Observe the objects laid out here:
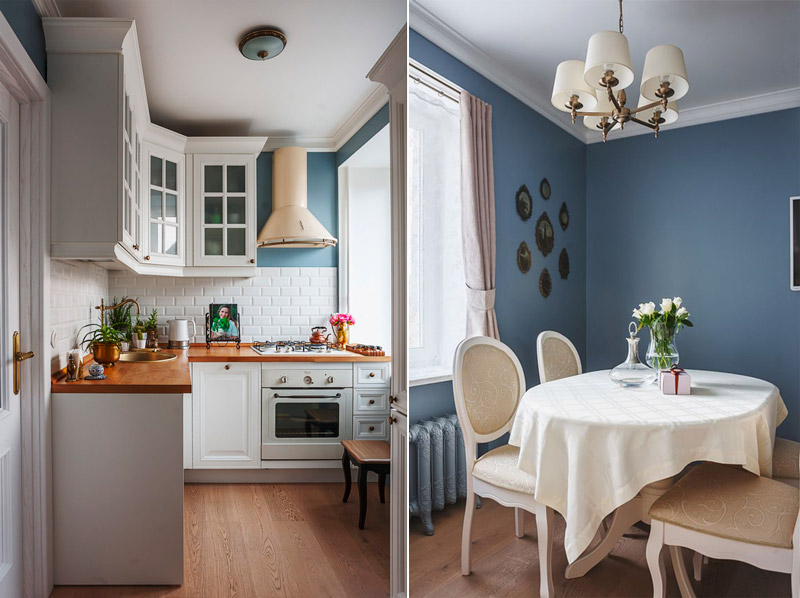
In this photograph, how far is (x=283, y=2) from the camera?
231 cm

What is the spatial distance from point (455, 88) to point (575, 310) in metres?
0.55

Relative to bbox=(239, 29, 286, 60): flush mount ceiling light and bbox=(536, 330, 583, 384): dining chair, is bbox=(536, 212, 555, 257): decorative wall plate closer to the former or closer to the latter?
bbox=(536, 330, 583, 384): dining chair

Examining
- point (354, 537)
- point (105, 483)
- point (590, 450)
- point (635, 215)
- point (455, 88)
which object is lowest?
point (354, 537)

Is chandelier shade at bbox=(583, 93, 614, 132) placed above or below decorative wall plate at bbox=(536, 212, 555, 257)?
above

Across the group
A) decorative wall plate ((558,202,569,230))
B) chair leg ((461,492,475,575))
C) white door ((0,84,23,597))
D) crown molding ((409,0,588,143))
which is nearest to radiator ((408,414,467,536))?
chair leg ((461,492,475,575))

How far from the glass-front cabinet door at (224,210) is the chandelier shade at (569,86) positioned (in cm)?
288

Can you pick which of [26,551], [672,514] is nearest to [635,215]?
[672,514]

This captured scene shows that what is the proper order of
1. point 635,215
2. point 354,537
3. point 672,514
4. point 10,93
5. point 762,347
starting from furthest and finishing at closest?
point 354,537 → point 10,93 → point 672,514 → point 635,215 → point 762,347

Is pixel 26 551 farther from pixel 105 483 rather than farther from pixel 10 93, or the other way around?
pixel 10 93

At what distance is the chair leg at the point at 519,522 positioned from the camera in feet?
5.22

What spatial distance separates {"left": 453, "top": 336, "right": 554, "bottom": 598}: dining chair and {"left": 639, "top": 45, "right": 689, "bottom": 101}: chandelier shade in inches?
23.1

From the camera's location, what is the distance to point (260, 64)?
2.80 m

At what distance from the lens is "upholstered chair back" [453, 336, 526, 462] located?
132 centimetres

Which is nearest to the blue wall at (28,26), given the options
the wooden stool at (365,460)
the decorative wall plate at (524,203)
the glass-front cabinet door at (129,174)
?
the glass-front cabinet door at (129,174)
